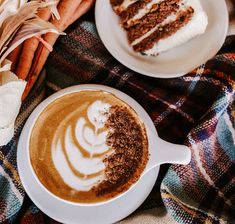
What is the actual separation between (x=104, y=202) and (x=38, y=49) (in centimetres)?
37

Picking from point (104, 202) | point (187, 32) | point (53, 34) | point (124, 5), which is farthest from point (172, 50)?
point (104, 202)

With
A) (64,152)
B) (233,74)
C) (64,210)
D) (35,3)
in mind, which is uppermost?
(35,3)

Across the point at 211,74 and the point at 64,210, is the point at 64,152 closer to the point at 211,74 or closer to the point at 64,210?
the point at 64,210

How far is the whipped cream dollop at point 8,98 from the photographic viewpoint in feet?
3.35

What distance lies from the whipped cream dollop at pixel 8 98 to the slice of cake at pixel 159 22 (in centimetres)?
38

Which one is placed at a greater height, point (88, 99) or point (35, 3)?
point (35, 3)

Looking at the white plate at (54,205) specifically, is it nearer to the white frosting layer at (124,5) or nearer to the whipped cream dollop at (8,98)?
the whipped cream dollop at (8,98)

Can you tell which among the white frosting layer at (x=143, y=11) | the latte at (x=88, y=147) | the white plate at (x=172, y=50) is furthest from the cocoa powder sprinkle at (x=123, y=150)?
the white frosting layer at (x=143, y=11)

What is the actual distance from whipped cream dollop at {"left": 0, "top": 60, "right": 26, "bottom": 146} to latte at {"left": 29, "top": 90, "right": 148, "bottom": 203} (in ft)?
0.37

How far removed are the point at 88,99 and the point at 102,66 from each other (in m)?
0.12

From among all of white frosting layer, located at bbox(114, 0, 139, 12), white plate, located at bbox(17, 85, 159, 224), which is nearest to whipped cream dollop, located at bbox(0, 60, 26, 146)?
white plate, located at bbox(17, 85, 159, 224)

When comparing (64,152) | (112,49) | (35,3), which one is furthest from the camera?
(112,49)

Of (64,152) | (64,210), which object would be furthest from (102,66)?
(64,210)

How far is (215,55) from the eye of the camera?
133 cm
